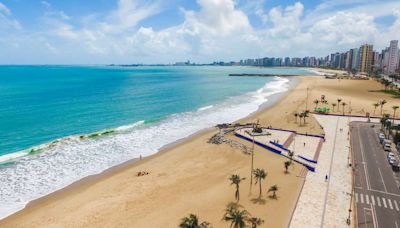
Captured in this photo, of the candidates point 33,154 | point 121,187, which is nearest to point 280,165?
point 121,187

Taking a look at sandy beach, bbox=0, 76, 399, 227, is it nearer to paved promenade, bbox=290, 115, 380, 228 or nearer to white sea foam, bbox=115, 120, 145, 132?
paved promenade, bbox=290, 115, 380, 228

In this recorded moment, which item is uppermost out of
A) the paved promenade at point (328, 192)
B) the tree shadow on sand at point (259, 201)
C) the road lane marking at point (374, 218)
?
the paved promenade at point (328, 192)

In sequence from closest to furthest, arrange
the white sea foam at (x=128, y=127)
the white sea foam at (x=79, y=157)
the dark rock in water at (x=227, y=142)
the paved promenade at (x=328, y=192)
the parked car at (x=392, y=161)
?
the paved promenade at (x=328, y=192) < the white sea foam at (x=79, y=157) < the parked car at (x=392, y=161) < the dark rock in water at (x=227, y=142) < the white sea foam at (x=128, y=127)

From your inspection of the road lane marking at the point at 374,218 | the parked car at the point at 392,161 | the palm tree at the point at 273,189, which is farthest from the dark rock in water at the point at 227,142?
the parked car at the point at 392,161

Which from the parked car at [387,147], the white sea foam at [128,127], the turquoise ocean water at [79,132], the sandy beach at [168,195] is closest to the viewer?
the sandy beach at [168,195]

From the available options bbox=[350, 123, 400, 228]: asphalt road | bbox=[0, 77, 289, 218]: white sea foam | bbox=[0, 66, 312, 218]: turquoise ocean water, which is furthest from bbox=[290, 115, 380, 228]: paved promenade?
bbox=[0, 66, 312, 218]: turquoise ocean water

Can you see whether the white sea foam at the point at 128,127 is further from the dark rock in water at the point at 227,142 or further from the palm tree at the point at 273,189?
the palm tree at the point at 273,189
